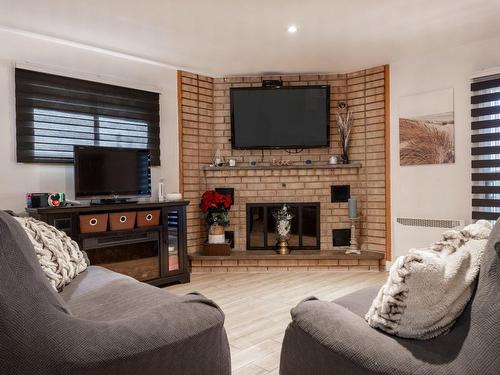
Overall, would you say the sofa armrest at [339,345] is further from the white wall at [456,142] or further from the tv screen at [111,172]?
the white wall at [456,142]

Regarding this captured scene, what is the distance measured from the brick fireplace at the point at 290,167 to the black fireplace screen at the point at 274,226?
6cm

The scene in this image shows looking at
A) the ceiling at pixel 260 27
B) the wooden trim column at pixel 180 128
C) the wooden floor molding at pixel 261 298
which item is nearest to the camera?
the wooden floor molding at pixel 261 298

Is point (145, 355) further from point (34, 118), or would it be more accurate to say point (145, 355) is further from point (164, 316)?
point (34, 118)

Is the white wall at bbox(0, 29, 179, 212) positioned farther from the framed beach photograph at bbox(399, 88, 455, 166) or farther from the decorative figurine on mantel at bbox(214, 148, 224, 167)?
the framed beach photograph at bbox(399, 88, 455, 166)

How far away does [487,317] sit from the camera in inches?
40.6

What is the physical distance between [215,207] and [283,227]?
83cm

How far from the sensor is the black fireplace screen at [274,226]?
473 centimetres

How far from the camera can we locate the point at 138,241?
3.64 m

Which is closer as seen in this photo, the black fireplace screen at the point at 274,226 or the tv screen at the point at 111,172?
the tv screen at the point at 111,172

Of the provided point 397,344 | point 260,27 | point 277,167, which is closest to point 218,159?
point 277,167

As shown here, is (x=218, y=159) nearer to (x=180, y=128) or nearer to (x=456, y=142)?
(x=180, y=128)

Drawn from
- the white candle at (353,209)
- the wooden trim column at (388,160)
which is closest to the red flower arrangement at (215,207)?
the white candle at (353,209)

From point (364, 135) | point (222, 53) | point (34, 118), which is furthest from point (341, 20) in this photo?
point (34, 118)

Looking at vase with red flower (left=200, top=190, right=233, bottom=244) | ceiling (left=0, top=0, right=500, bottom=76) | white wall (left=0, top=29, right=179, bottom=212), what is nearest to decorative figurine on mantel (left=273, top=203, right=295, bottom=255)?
vase with red flower (left=200, top=190, right=233, bottom=244)
